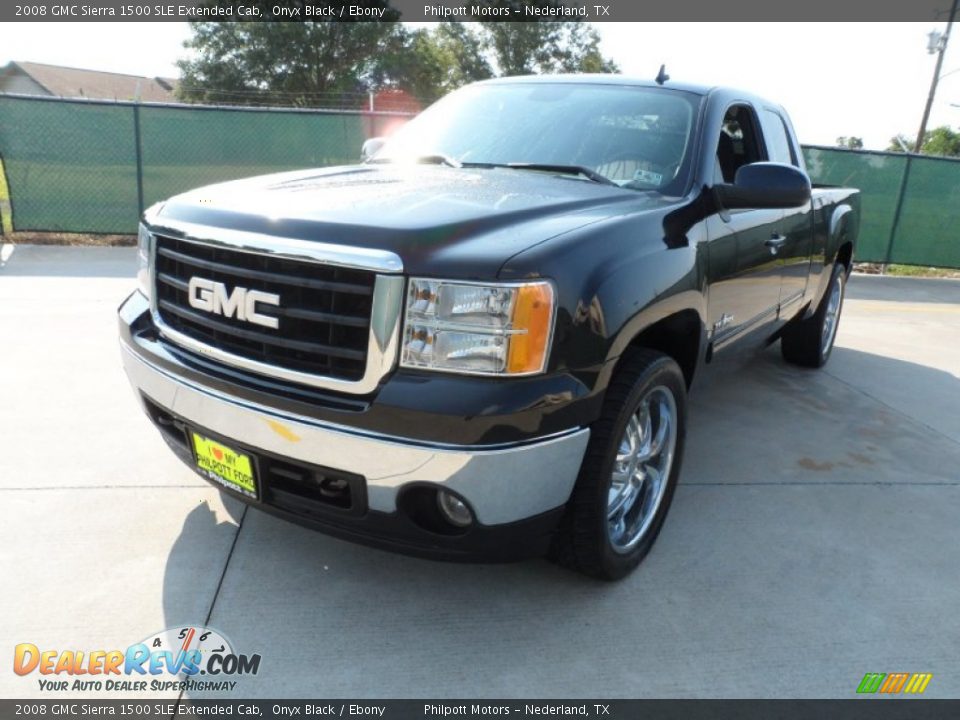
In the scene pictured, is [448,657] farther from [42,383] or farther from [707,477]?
[42,383]

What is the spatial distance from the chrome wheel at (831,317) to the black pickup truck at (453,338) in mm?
2749

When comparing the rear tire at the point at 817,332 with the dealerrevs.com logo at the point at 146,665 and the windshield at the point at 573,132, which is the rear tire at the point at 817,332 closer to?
the windshield at the point at 573,132

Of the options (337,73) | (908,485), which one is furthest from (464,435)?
(337,73)

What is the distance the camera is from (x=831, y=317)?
18.8ft

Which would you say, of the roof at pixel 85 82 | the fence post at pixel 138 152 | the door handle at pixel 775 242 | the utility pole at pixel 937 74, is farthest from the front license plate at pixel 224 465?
the roof at pixel 85 82

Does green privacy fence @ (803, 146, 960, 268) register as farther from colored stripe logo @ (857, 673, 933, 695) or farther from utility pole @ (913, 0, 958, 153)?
utility pole @ (913, 0, 958, 153)

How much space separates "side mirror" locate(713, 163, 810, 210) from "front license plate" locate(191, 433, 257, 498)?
205cm

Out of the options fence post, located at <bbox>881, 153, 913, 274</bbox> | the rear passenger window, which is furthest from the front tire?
fence post, located at <bbox>881, 153, 913, 274</bbox>

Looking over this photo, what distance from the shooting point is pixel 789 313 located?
435 centimetres

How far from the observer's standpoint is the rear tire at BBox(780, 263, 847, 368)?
5324 mm

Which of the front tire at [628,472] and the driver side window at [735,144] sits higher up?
the driver side window at [735,144]

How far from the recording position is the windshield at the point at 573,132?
3.06m

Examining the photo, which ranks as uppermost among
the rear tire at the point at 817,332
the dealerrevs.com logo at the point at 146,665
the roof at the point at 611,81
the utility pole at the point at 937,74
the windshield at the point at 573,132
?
the utility pole at the point at 937,74

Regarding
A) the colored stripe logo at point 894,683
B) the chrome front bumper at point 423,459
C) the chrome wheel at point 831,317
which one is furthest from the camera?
the chrome wheel at point 831,317
